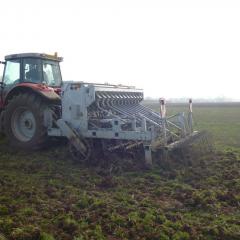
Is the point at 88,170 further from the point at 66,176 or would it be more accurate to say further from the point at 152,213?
the point at 152,213

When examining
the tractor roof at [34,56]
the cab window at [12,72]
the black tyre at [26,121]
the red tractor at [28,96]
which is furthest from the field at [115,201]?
the tractor roof at [34,56]

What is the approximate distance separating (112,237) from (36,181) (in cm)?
294

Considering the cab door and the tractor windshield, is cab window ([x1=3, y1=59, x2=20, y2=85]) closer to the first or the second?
the cab door

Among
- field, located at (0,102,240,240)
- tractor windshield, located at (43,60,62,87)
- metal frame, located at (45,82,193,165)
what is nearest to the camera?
field, located at (0,102,240,240)

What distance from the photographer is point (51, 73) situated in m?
11.0

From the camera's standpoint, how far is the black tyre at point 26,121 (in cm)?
1008

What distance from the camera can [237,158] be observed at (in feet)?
32.7

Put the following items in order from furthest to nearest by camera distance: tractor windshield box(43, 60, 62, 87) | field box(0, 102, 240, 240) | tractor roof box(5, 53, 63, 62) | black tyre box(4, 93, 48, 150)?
tractor windshield box(43, 60, 62, 87), tractor roof box(5, 53, 63, 62), black tyre box(4, 93, 48, 150), field box(0, 102, 240, 240)

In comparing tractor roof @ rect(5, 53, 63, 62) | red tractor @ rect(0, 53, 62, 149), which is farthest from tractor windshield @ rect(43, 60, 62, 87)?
tractor roof @ rect(5, 53, 63, 62)

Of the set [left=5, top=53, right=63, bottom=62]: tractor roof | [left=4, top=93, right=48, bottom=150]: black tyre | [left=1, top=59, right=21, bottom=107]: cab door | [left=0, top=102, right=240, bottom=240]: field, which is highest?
[left=5, top=53, right=63, bottom=62]: tractor roof

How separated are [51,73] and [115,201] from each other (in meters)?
5.30

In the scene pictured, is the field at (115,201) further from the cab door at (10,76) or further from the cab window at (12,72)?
the cab window at (12,72)

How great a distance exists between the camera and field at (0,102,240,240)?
5383 mm

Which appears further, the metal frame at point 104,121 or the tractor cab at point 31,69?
the tractor cab at point 31,69
